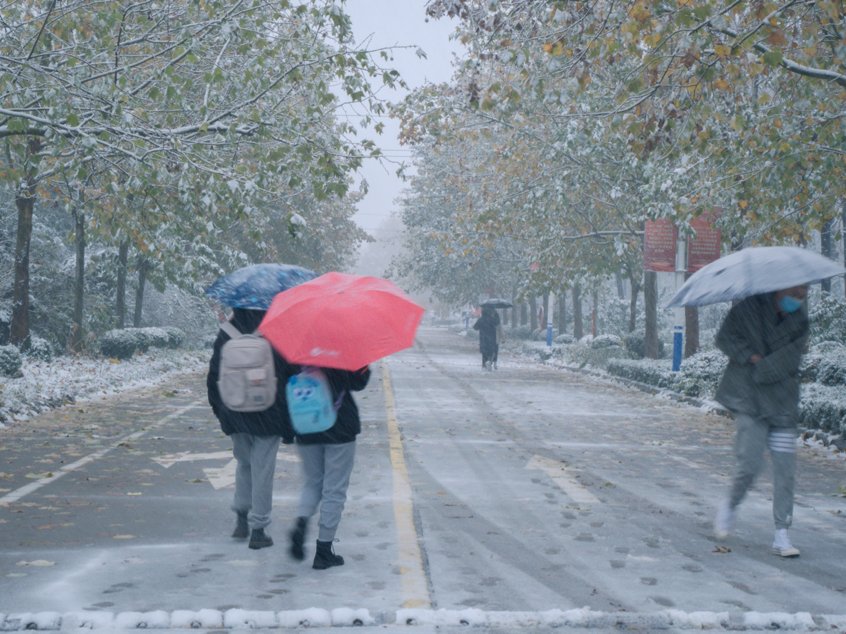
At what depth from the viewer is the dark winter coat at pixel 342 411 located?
6.57 m

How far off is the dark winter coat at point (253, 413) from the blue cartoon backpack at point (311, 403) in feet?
1.08

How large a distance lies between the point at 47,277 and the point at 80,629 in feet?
87.3

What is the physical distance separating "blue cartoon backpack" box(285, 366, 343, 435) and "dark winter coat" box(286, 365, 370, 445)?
0.06 metres

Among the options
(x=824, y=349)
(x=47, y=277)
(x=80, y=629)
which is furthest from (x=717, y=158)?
(x=47, y=277)

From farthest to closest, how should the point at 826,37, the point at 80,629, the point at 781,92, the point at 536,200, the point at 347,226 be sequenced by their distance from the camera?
the point at 347,226 < the point at 536,200 < the point at 781,92 < the point at 826,37 < the point at 80,629

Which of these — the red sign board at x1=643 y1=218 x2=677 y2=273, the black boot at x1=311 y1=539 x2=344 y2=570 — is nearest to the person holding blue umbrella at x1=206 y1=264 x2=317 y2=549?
the black boot at x1=311 y1=539 x2=344 y2=570

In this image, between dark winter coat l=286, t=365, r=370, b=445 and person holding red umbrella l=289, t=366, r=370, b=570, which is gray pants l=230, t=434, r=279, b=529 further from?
dark winter coat l=286, t=365, r=370, b=445

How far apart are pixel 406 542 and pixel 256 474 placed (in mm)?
1214

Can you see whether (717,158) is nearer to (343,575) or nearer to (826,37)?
(826,37)

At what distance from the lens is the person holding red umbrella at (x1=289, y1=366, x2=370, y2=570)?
6.59 metres

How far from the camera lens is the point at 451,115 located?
74.4 ft

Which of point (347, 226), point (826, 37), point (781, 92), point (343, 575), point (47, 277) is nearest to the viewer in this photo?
point (343, 575)

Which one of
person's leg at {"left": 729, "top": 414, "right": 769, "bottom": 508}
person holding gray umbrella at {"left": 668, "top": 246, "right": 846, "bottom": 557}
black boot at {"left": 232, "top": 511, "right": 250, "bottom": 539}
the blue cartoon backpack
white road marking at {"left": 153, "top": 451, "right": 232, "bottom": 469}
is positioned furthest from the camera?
white road marking at {"left": 153, "top": 451, "right": 232, "bottom": 469}

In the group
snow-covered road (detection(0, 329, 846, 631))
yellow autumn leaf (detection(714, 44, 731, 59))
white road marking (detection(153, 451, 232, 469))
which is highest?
yellow autumn leaf (detection(714, 44, 731, 59))
